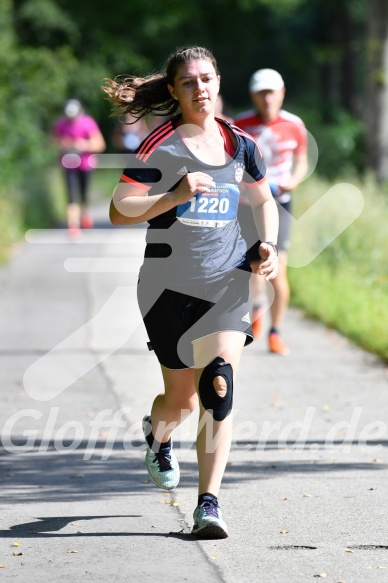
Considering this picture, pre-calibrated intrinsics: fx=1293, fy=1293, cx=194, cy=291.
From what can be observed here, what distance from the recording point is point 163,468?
574cm

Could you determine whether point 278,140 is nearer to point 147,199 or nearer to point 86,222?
point 147,199

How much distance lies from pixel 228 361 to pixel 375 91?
14.7 metres

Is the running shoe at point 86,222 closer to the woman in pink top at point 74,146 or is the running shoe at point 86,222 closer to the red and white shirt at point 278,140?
the woman in pink top at point 74,146

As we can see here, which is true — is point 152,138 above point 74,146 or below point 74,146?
above

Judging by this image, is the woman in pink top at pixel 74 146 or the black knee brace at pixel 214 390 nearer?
the black knee brace at pixel 214 390

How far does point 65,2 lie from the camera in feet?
138

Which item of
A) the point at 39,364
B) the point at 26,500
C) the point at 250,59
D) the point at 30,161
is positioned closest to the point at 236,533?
the point at 26,500

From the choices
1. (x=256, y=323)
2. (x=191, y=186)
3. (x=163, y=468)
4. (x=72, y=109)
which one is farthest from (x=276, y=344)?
(x=72, y=109)

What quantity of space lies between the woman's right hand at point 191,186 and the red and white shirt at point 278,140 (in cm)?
472

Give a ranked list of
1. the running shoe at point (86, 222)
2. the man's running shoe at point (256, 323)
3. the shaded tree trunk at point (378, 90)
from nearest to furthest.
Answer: the man's running shoe at point (256, 323) < the shaded tree trunk at point (378, 90) < the running shoe at point (86, 222)

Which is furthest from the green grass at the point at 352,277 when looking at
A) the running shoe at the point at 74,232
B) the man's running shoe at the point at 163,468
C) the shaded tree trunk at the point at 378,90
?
the man's running shoe at the point at 163,468

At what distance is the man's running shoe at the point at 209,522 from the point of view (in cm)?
512

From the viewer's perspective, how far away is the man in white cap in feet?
31.9

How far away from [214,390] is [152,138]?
3.51ft
